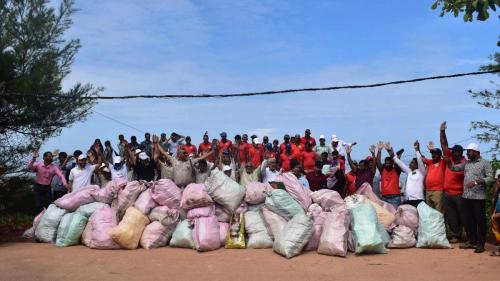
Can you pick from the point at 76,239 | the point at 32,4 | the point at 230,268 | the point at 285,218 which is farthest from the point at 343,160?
the point at 32,4

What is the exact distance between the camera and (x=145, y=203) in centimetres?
776

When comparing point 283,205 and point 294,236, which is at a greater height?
point 283,205

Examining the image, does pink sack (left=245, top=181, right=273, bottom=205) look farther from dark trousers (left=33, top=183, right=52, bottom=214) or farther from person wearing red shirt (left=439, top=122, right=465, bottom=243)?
dark trousers (left=33, top=183, right=52, bottom=214)

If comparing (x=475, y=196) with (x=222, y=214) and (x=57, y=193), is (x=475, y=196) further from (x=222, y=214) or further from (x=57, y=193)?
(x=57, y=193)

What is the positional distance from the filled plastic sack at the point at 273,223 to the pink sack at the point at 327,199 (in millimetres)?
652

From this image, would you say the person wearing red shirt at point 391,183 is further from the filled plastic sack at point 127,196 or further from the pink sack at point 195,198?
the filled plastic sack at point 127,196

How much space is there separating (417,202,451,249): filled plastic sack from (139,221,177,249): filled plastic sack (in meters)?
3.59

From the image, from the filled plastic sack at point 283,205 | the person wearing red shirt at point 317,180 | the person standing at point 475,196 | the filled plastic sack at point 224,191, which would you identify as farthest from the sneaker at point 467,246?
the filled plastic sack at point 224,191

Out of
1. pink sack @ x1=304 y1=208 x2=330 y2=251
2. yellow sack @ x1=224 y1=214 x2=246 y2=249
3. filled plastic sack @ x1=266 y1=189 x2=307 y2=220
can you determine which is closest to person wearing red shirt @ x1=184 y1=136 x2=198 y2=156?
yellow sack @ x1=224 y1=214 x2=246 y2=249

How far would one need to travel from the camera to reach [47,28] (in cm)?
1010

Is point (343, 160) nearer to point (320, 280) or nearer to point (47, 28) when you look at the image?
point (320, 280)

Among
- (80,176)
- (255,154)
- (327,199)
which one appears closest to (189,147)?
(255,154)

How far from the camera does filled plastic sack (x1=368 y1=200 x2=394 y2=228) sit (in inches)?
294

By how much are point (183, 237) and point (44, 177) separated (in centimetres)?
294
